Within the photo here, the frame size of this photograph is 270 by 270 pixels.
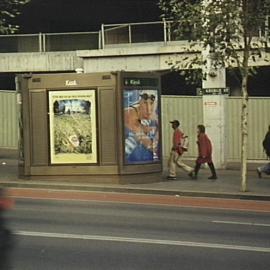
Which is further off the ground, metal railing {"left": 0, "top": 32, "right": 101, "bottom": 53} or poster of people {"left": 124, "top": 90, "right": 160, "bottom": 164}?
metal railing {"left": 0, "top": 32, "right": 101, "bottom": 53}

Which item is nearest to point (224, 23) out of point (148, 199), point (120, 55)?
point (148, 199)

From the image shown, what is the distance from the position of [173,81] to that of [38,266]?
2373 cm

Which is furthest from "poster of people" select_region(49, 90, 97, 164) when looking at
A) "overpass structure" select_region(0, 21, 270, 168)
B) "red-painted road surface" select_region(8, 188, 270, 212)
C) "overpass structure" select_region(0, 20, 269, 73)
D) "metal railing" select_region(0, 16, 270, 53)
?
"metal railing" select_region(0, 16, 270, 53)

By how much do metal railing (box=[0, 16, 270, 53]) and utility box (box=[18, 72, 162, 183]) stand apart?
9.11 m

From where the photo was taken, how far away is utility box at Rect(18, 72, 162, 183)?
18.5m

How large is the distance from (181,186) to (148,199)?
7.10 feet

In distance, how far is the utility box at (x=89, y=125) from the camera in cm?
1845

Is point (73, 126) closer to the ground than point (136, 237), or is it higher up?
higher up

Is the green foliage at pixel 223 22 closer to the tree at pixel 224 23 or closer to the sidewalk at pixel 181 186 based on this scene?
the tree at pixel 224 23

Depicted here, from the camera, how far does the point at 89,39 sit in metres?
30.6

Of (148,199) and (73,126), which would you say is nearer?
(148,199)

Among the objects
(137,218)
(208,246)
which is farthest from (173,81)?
(208,246)

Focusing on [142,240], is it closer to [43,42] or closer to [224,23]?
[224,23]

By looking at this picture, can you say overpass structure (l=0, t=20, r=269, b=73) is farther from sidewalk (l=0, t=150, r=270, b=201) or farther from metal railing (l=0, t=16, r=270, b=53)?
sidewalk (l=0, t=150, r=270, b=201)
